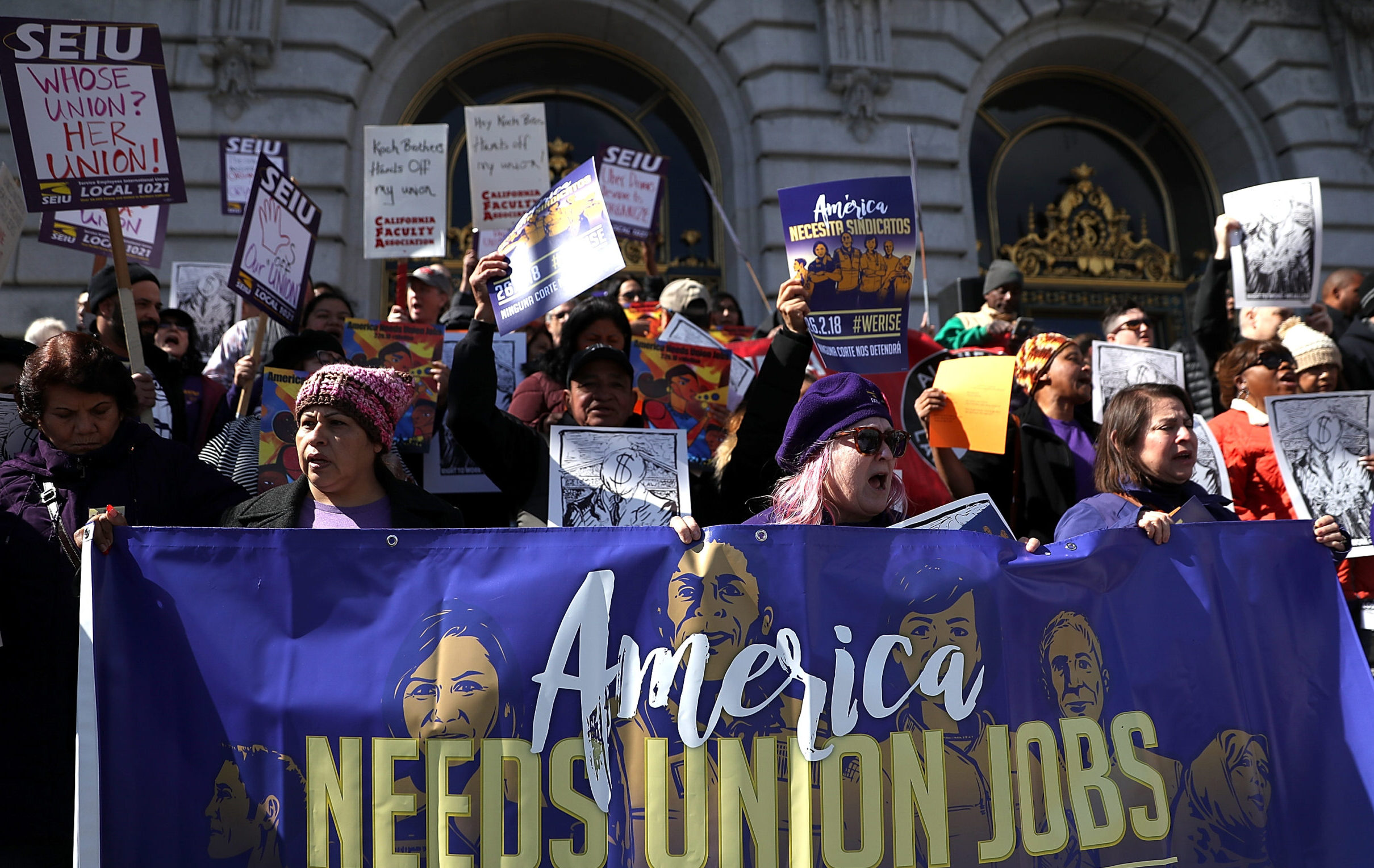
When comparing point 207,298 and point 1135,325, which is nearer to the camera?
point 1135,325

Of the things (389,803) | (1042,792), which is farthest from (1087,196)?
(389,803)

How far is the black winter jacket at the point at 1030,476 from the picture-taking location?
4.54 m

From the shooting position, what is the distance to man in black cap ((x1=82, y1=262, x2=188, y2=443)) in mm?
4793

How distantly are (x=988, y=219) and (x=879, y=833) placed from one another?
454 inches

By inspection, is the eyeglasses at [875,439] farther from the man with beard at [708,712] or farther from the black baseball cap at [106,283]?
the black baseball cap at [106,283]

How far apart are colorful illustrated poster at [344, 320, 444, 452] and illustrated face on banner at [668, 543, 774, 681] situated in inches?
93.1

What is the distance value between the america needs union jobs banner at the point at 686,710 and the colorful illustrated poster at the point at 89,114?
2926mm

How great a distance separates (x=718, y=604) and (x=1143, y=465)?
1.69 meters

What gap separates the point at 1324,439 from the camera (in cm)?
456

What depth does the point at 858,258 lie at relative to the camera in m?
4.37

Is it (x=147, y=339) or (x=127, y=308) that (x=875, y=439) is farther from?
(x=147, y=339)

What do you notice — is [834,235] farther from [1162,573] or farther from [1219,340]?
[1219,340]

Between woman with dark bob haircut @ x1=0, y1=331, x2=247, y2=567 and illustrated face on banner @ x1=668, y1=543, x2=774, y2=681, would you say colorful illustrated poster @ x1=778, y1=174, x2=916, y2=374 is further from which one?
woman with dark bob haircut @ x1=0, y1=331, x2=247, y2=567

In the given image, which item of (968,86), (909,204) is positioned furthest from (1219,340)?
(968,86)
